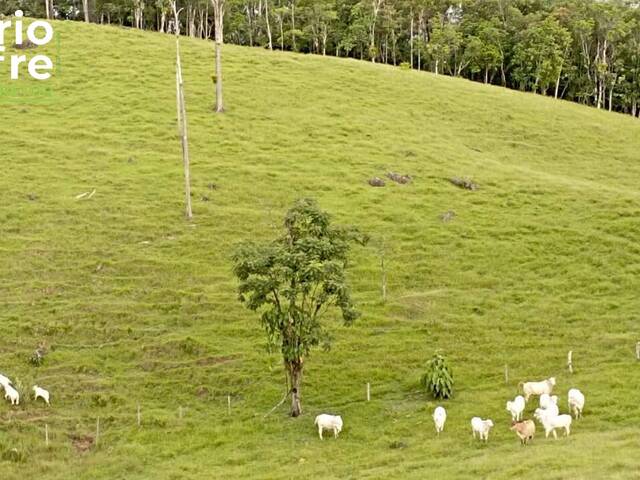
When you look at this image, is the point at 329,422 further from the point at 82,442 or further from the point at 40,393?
the point at 40,393

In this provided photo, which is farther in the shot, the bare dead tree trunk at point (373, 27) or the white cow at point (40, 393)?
the bare dead tree trunk at point (373, 27)

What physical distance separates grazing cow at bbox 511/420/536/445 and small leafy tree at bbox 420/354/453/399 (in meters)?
5.66

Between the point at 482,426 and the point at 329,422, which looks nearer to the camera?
the point at 482,426

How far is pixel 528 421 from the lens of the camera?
91.5 feet

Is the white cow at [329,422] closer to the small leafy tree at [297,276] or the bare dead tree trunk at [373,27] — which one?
the small leafy tree at [297,276]

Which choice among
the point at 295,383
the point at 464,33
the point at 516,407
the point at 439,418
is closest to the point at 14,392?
the point at 295,383

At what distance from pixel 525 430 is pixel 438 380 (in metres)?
6.18

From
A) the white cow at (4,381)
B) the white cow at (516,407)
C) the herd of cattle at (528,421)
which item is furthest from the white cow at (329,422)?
the white cow at (4,381)

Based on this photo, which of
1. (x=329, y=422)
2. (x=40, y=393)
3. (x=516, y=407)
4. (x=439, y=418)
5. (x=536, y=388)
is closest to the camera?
(x=439, y=418)

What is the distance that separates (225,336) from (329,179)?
23282mm

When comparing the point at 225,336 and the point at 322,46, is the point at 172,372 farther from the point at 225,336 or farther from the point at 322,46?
the point at 322,46

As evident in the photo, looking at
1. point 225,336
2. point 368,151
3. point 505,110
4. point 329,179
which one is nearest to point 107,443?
point 225,336

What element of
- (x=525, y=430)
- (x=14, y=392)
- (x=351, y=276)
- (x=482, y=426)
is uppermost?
(x=351, y=276)

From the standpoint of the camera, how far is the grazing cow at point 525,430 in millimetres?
27375
